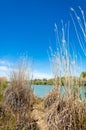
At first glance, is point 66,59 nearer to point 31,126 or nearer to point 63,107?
point 63,107

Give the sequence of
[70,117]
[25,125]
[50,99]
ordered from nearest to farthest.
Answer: [70,117], [25,125], [50,99]

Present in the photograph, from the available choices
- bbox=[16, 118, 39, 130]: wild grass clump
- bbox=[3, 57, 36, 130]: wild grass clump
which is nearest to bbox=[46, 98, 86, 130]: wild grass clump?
bbox=[16, 118, 39, 130]: wild grass clump

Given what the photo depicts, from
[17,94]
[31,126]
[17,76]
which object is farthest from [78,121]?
[17,76]

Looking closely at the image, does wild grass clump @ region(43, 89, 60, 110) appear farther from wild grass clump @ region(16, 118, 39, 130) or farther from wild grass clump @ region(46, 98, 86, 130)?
wild grass clump @ region(46, 98, 86, 130)

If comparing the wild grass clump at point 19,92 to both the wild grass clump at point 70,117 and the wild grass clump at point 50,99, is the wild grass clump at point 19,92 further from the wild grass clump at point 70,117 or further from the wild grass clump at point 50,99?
the wild grass clump at point 70,117

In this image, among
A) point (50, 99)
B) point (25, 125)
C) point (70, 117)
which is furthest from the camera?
point (50, 99)

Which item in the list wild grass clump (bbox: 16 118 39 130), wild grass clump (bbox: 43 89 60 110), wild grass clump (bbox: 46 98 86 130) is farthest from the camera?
wild grass clump (bbox: 43 89 60 110)

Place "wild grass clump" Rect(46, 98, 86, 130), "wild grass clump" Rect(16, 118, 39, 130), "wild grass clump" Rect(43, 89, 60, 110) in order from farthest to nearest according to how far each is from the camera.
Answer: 1. "wild grass clump" Rect(43, 89, 60, 110)
2. "wild grass clump" Rect(16, 118, 39, 130)
3. "wild grass clump" Rect(46, 98, 86, 130)

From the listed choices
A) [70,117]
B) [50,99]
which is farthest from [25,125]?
[50,99]

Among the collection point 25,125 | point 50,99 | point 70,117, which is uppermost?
point 50,99

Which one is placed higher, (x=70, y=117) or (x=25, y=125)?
(x=70, y=117)

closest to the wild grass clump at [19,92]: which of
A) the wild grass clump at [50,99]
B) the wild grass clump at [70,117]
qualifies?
the wild grass clump at [50,99]

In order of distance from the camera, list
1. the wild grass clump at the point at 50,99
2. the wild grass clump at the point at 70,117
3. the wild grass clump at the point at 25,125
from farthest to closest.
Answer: the wild grass clump at the point at 50,99
the wild grass clump at the point at 25,125
the wild grass clump at the point at 70,117

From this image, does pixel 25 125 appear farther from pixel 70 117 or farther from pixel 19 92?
pixel 19 92
